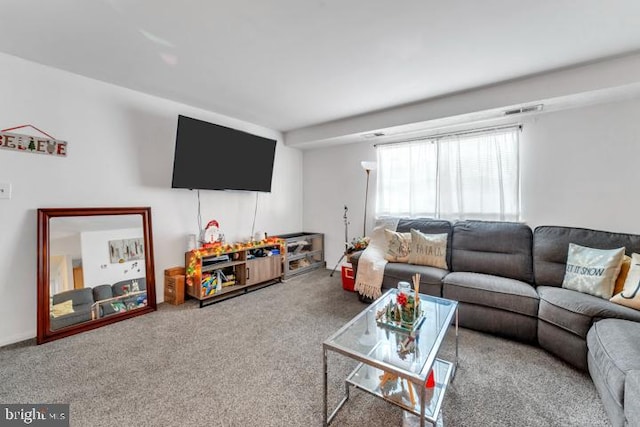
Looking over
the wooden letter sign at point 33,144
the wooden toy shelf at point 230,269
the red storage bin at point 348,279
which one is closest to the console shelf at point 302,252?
the wooden toy shelf at point 230,269

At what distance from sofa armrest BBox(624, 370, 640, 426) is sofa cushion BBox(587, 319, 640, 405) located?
43mm

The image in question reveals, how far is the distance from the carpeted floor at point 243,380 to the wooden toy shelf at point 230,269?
1.74 feet

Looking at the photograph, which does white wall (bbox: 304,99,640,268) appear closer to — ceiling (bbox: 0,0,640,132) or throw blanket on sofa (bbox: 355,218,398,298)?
ceiling (bbox: 0,0,640,132)

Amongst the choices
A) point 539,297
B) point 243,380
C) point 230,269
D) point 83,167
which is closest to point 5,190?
point 83,167

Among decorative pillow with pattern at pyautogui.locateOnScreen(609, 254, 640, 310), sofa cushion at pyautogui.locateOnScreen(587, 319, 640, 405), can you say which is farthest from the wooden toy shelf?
decorative pillow with pattern at pyautogui.locateOnScreen(609, 254, 640, 310)

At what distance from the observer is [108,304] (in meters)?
2.47

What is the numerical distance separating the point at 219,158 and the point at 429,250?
274 centimetres

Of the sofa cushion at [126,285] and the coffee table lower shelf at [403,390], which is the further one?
the sofa cushion at [126,285]

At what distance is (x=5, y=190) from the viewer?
2.07m

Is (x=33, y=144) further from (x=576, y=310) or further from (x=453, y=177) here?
(x=576, y=310)

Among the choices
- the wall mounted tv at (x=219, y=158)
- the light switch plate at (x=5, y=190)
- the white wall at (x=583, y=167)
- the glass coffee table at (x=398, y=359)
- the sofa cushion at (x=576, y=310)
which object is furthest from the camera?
the wall mounted tv at (x=219, y=158)

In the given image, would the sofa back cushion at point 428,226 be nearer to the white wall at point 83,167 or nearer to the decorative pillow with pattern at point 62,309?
the white wall at point 83,167

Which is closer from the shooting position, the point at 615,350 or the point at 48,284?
the point at 615,350

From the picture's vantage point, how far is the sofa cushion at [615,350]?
1.23 m
